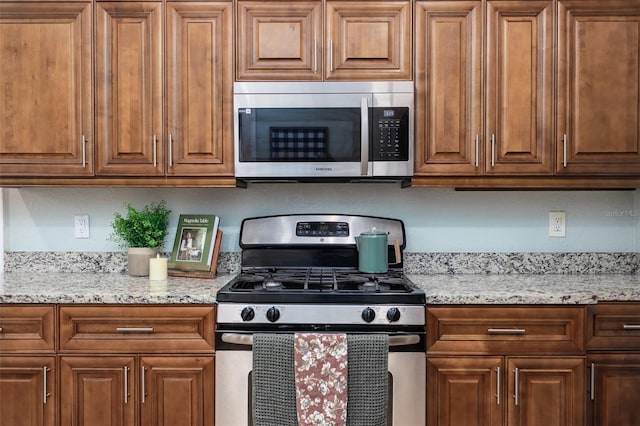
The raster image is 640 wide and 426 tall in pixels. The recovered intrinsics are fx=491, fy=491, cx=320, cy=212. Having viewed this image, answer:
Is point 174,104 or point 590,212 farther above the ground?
point 174,104

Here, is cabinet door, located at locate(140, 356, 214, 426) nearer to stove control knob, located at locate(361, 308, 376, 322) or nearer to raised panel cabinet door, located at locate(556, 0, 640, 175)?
stove control knob, located at locate(361, 308, 376, 322)

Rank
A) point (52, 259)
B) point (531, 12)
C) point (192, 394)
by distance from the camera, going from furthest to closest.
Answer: point (52, 259) → point (531, 12) → point (192, 394)

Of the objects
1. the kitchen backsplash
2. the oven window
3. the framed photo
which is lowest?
the oven window

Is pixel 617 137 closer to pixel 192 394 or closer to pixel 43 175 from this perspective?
pixel 192 394

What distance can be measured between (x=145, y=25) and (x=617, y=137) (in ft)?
6.87

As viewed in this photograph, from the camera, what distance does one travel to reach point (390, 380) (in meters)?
1.84

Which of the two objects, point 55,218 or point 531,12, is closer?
point 531,12

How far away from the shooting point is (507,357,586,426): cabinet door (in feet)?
6.09

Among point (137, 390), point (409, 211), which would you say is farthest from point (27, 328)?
point (409, 211)

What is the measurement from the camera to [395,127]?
2105 mm

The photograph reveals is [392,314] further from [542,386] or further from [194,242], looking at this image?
[194,242]

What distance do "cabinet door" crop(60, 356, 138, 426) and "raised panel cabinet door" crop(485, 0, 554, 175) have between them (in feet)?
5.66

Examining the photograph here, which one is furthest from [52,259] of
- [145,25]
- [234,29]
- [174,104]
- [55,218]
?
[234,29]

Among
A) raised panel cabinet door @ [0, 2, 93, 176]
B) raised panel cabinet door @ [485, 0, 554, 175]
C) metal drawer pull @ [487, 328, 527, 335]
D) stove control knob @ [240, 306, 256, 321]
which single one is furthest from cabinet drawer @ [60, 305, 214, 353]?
raised panel cabinet door @ [485, 0, 554, 175]
